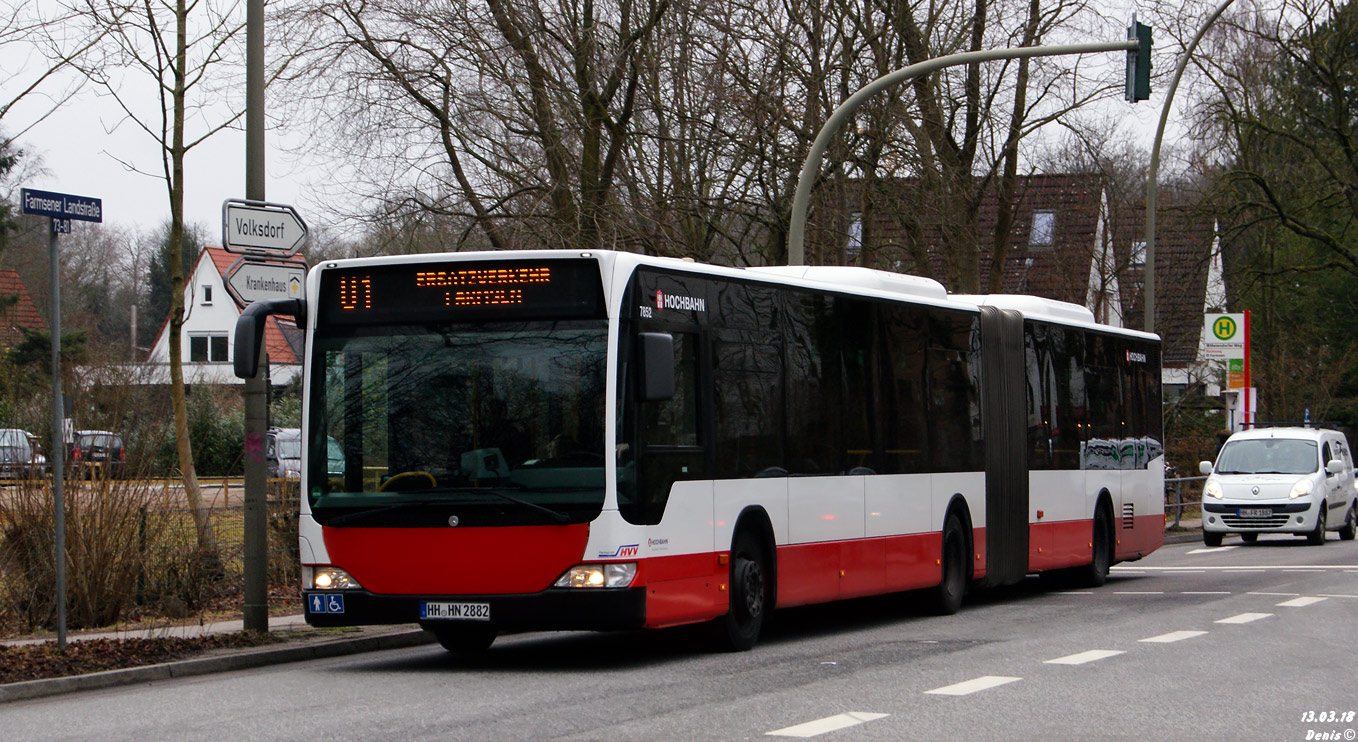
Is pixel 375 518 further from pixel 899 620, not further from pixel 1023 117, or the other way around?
pixel 1023 117

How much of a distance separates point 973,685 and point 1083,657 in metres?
1.89

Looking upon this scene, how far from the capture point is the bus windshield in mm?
11188

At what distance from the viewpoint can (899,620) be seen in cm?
1569

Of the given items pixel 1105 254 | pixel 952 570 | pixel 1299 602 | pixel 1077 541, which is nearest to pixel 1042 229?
pixel 1105 254

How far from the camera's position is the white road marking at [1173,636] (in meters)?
12.9

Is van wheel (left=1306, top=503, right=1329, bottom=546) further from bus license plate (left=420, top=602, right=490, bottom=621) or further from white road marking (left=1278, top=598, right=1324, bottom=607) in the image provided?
bus license plate (left=420, top=602, right=490, bottom=621)

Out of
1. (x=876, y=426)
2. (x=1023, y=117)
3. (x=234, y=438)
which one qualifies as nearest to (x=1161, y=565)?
(x=1023, y=117)

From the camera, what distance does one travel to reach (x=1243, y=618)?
48.6 ft

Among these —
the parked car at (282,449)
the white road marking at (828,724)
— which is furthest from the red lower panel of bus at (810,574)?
the parked car at (282,449)

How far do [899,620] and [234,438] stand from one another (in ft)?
111

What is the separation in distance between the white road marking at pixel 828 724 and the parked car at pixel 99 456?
8017mm

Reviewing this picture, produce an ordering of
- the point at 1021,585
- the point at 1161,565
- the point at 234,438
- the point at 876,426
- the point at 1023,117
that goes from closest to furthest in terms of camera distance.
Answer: the point at 876,426 → the point at 1021,585 → the point at 1161,565 → the point at 1023,117 → the point at 234,438

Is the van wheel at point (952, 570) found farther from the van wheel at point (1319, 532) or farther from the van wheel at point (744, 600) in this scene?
the van wheel at point (1319, 532)

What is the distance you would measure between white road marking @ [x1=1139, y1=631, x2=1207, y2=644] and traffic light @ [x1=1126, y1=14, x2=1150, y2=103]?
768 cm
